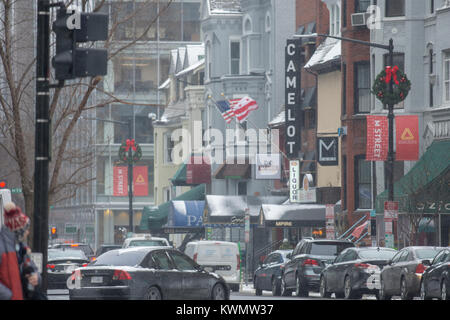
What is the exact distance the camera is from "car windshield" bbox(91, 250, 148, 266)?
24.0 metres

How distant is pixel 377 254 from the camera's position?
3169 cm

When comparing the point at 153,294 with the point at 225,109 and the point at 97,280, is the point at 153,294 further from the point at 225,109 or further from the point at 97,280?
the point at 225,109

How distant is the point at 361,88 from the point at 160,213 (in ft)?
83.3

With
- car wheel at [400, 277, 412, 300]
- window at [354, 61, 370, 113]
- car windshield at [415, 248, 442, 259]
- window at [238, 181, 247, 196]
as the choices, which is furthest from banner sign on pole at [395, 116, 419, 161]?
window at [238, 181, 247, 196]

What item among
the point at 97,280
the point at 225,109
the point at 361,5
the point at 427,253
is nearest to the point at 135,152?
the point at 225,109

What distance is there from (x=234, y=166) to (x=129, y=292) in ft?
132

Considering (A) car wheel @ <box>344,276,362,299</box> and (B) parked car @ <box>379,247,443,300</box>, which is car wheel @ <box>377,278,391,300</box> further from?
(A) car wheel @ <box>344,276,362,299</box>

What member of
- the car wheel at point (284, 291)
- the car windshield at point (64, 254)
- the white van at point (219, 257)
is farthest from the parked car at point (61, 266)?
the car wheel at point (284, 291)

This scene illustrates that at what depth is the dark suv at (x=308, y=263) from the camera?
113 feet

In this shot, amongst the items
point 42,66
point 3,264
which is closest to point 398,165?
point 42,66

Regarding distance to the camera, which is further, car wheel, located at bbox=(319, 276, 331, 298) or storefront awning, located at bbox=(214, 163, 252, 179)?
storefront awning, located at bbox=(214, 163, 252, 179)

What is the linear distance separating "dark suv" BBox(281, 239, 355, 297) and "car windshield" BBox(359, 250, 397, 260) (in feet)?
9.38

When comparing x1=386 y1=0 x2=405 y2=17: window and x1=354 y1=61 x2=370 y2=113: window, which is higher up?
x1=386 y1=0 x2=405 y2=17: window
